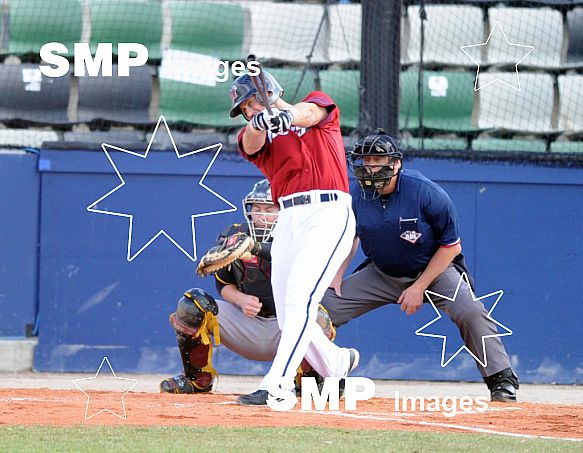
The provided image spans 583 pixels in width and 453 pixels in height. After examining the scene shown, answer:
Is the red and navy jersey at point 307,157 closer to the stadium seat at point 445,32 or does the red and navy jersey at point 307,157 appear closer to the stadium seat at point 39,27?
the stadium seat at point 445,32

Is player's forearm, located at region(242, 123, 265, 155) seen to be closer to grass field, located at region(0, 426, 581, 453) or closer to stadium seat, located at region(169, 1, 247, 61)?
grass field, located at region(0, 426, 581, 453)

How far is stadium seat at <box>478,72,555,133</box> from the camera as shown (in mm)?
9188

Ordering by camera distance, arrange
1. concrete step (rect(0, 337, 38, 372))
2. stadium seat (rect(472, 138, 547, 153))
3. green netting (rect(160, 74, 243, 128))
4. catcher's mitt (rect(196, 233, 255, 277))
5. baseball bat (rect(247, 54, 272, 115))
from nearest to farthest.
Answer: baseball bat (rect(247, 54, 272, 115)) → catcher's mitt (rect(196, 233, 255, 277)) → concrete step (rect(0, 337, 38, 372)) → stadium seat (rect(472, 138, 547, 153)) → green netting (rect(160, 74, 243, 128))

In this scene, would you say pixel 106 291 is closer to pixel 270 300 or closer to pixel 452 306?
pixel 270 300

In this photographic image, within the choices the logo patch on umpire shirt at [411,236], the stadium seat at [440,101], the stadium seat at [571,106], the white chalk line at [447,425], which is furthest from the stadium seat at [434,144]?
the white chalk line at [447,425]

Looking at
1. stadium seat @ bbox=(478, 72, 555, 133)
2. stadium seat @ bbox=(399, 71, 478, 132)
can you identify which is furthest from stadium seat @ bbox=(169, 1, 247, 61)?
stadium seat @ bbox=(478, 72, 555, 133)

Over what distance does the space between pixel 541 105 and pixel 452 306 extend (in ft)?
11.5

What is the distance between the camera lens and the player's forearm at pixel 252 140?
5.04 meters

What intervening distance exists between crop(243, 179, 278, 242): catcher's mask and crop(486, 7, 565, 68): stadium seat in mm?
3951

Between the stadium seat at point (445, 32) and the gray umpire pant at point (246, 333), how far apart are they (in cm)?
369

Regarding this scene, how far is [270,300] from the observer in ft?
21.4

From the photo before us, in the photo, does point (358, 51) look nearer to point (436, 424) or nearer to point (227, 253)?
point (227, 253)

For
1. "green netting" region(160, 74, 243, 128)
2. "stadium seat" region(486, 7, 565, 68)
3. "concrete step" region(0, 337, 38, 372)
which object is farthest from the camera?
"stadium seat" region(486, 7, 565, 68)

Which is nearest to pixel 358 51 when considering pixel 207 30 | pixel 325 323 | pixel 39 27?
pixel 207 30
